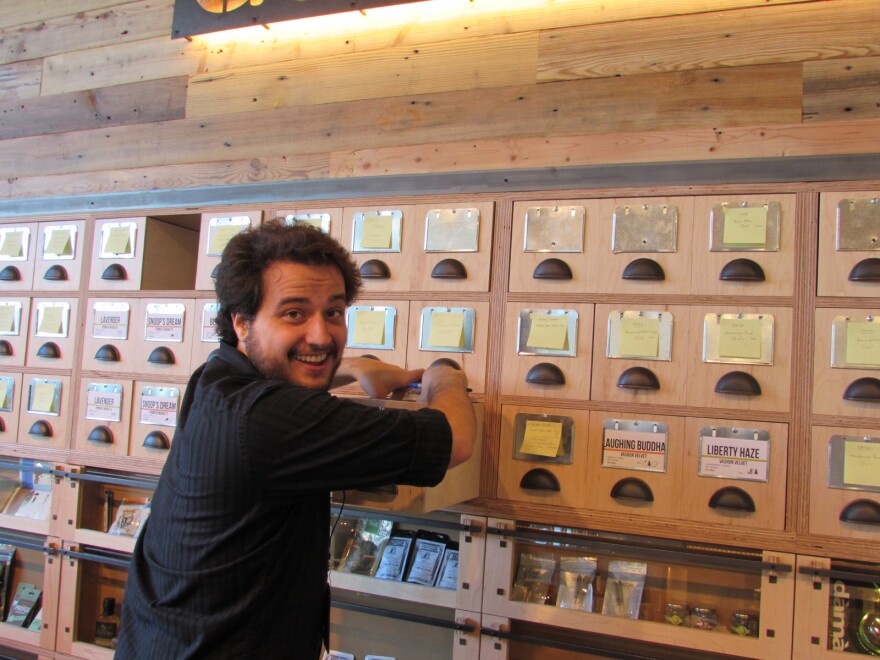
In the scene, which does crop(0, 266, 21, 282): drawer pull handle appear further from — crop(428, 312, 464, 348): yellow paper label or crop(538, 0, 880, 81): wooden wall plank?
crop(538, 0, 880, 81): wooden wall plank

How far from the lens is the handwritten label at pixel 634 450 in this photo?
221cm

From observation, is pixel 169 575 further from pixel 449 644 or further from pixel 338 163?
pixel 338 163

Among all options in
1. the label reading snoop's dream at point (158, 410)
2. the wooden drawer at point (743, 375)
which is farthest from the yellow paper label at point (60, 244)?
the wooden drawer at point (743, 375)

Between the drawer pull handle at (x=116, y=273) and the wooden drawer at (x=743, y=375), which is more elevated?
the drawer pull handle at (x=116, y=273)

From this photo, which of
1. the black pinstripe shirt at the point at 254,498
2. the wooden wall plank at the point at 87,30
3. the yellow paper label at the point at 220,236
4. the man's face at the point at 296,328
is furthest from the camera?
the wooden wall plank at the point at 87,30

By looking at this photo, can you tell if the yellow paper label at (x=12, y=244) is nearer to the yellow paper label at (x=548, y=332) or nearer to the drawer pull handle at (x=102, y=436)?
the drawer pull handle at (x=102, y=436)

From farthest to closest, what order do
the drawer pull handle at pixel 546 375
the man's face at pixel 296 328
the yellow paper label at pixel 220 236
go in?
the yellow paper label at pixel 220 236
the drawer pull handle at pixel 546 375
the man's face at pixel 296 328

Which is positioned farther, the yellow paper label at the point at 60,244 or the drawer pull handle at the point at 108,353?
the yellow paper label at the point at 60,244

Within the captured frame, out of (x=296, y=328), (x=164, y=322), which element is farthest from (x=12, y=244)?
(x=296, y=328)

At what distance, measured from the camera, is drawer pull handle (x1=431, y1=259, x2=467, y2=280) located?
2.46 m

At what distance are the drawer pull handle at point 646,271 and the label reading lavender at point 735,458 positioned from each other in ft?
Result: 1.63

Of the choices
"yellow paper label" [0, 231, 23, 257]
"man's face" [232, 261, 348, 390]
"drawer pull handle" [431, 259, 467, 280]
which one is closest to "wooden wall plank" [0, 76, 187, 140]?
"yellow paper label" [0, 231, 23, 257]

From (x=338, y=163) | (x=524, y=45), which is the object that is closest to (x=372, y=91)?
(x=338, y=163)

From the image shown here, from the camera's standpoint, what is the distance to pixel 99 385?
3025 mm
